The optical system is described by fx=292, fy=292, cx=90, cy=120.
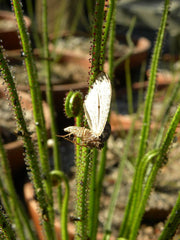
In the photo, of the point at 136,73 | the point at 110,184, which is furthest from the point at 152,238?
the point at 136,73

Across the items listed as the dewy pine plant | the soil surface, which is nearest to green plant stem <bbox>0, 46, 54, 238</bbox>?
the dewy pine plant

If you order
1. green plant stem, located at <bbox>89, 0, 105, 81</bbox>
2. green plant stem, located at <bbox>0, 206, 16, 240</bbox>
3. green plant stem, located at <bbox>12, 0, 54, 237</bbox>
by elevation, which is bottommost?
green plant stem, located at <bbox>0, 206, 16, 240</bbox>

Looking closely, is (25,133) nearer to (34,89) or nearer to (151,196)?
(34,89)

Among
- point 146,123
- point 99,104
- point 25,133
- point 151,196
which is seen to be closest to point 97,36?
point 99,104

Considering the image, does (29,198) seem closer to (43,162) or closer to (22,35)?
(43,162)

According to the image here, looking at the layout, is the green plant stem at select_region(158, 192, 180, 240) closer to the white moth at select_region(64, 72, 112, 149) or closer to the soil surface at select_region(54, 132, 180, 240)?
the white moth at select_region(64, 72, 112, 149)

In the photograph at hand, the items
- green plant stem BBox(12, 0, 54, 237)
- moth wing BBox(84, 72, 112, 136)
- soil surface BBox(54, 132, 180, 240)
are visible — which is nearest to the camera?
moth wing BBox(84, 72, 112, 136)

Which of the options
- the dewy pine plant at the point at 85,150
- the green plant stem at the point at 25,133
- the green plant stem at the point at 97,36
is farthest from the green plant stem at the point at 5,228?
the green plant stem at the point at 97,36
